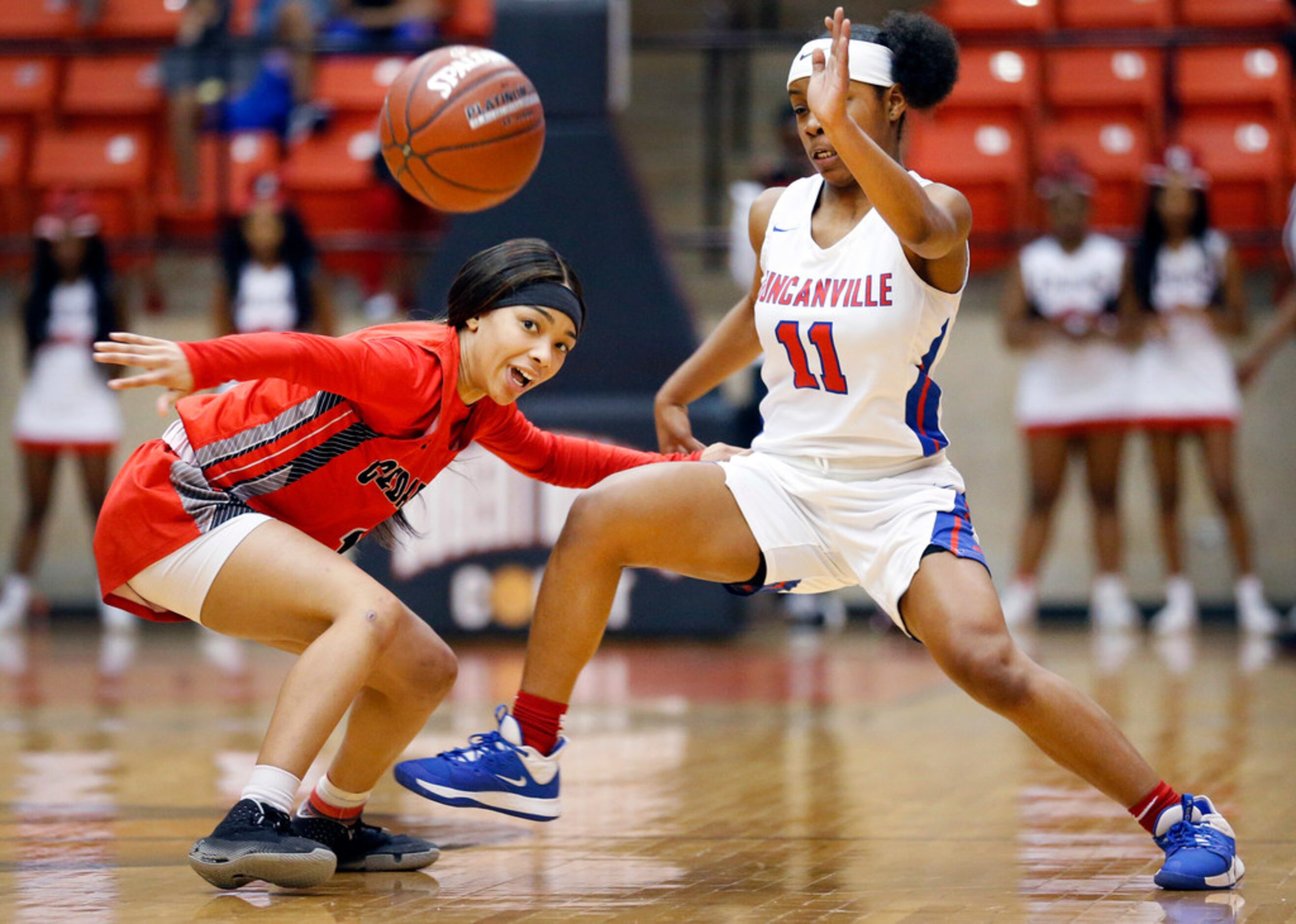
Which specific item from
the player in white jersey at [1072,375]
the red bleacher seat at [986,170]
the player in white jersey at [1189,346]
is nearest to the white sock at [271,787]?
the player in white jersey at [1072,375]

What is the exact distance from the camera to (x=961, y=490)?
12.4 ft

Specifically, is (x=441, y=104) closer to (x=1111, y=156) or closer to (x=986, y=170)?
(x=986, y=170)

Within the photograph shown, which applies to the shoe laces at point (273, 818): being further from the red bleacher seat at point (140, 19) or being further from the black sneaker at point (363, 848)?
the red bleacher seat at point (140, 19)

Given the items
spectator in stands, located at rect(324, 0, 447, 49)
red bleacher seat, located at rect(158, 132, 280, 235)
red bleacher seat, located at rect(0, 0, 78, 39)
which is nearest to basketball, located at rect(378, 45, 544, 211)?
spectator in stands, located at rect(324, 0, 447, 49)

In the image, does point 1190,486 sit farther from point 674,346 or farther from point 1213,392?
point 674,346

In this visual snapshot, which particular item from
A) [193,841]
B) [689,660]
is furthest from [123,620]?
[193,841]

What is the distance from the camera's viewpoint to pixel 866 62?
142 inches

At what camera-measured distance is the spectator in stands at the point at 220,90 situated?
33.6ft

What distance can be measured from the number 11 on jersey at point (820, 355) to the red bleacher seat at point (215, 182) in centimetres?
720

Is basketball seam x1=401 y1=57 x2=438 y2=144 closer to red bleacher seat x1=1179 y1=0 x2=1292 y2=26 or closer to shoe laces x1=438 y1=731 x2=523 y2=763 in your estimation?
shoe laces x1=438 y1=731 x2=523 y2=763

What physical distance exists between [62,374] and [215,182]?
175cm

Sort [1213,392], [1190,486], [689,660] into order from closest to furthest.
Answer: [689,660] < [1213,392] < [1190,486]

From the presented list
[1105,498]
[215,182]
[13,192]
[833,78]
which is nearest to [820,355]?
[833,78]

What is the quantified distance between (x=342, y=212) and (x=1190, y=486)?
5251mm
